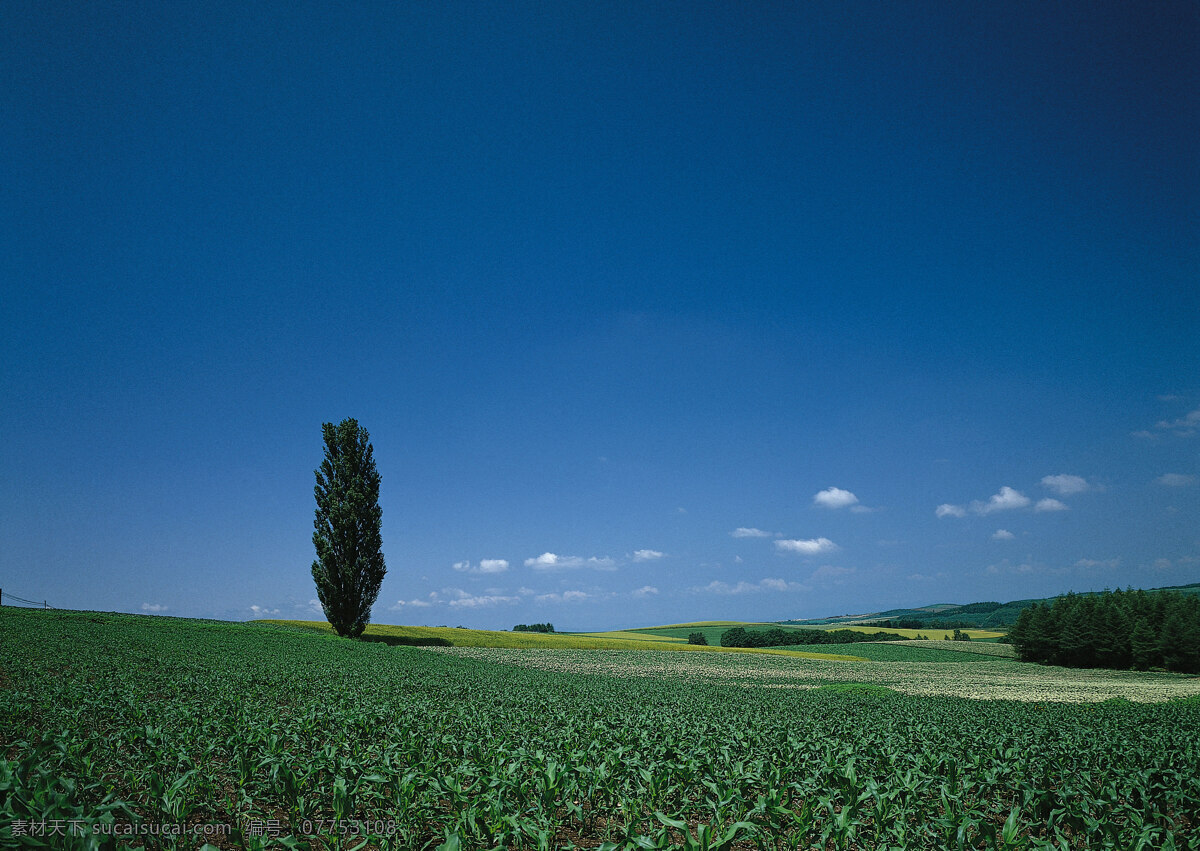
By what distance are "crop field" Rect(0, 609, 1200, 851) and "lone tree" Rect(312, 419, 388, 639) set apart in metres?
30.1

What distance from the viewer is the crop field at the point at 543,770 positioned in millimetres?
6793

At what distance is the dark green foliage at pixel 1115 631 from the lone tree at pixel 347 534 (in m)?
77.5

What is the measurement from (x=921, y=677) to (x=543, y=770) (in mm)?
48076

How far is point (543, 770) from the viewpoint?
28.3ft

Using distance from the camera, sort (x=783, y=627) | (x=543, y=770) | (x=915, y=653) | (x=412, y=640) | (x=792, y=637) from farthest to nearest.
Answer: (x=783, y=627)
(x=792, y=637)
(x=915, y=653)
(x=412, y=640)
(x=543, y=770)

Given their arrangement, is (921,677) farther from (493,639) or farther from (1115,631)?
(493,639)

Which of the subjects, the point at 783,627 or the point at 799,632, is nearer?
the point at 799,632

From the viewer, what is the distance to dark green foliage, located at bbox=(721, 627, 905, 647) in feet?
308

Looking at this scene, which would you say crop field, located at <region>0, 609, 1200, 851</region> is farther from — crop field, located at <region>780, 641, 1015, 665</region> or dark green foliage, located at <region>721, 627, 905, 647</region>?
dark green foliage, located at <region>721, 627, 905, 647</region>

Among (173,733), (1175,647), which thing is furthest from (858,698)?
(1175,647)

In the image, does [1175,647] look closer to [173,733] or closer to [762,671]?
[762,671]

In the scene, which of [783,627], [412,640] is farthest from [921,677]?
[783,627]

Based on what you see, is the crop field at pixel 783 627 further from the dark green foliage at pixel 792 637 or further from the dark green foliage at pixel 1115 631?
the dark green foliage at pixel 1115 631

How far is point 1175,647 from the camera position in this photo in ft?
198
